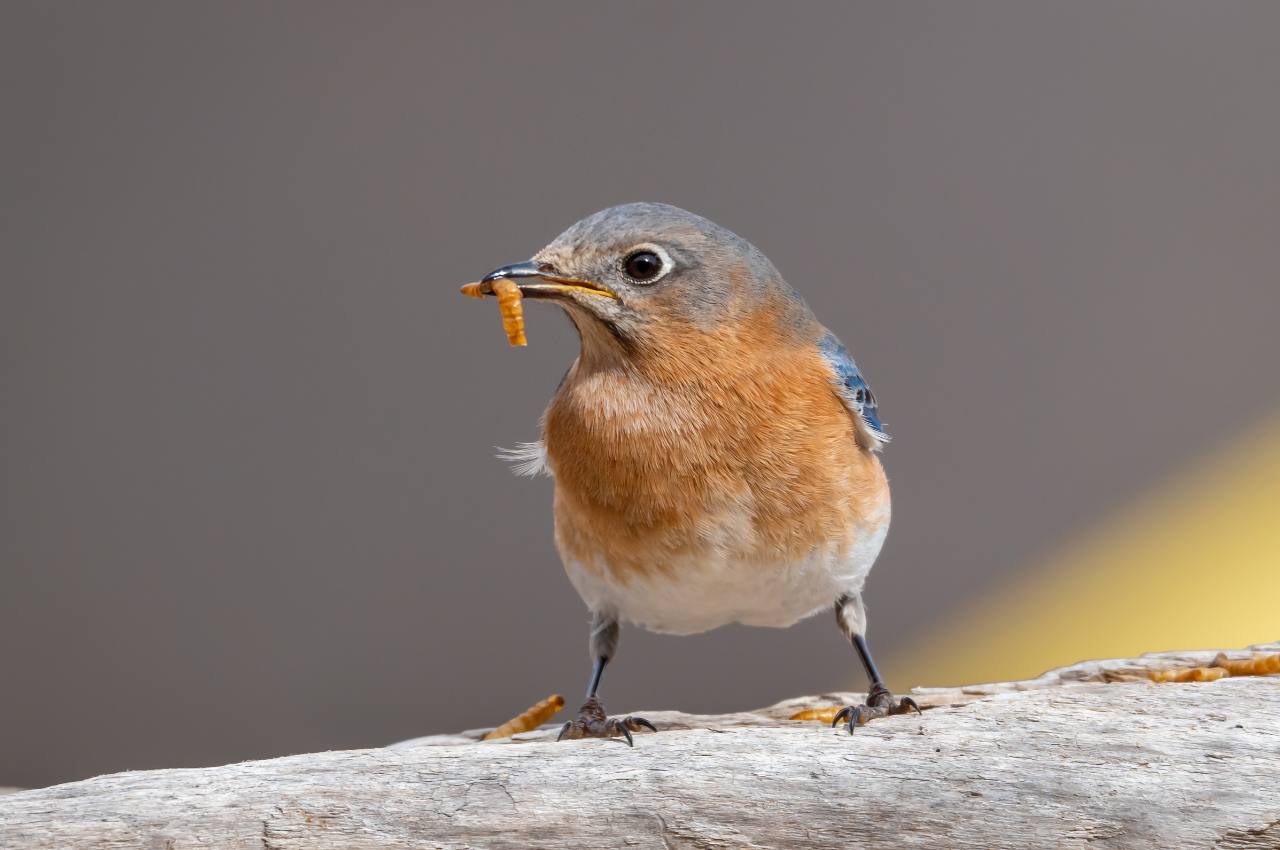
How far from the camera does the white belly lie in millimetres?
3234

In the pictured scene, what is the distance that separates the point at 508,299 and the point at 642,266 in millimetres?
351

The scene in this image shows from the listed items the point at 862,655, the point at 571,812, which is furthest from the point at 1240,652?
the point at 571,812

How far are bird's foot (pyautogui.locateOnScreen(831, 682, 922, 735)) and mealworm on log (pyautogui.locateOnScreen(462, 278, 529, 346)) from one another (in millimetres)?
1250

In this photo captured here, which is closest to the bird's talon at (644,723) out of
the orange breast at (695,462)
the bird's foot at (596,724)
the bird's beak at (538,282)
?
the bird's foot at (596,724)

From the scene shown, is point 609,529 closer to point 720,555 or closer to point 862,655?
point 720,555

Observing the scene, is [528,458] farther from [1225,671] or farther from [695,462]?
[1225,671]

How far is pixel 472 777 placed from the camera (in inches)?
118

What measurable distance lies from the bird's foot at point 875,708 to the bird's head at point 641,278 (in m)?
1.03

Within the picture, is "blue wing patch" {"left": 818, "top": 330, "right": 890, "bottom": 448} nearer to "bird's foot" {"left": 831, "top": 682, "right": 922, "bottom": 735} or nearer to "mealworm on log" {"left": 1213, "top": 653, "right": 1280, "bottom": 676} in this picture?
"bird's foot" {"left": 831, "top": 682, "right": 922, "bottom": 735}

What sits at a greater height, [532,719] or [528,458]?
[528,458]

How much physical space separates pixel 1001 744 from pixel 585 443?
124 cm

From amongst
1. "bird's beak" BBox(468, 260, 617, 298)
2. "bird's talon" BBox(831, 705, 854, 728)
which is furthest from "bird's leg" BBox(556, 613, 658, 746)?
"bird's beak" BBox(468, 260, 617, 298)

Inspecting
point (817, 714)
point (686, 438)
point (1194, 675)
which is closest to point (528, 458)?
point (686, 438)

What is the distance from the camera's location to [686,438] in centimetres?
321
